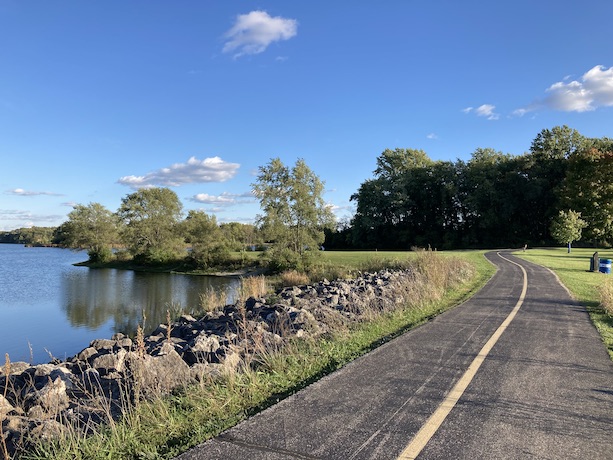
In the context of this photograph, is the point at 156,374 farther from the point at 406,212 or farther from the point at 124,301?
the point at 406,212

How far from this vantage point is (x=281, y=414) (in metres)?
4.45

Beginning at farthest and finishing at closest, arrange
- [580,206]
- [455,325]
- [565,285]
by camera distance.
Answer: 1. [580,206]
2. [565,285]
3. [455,325]

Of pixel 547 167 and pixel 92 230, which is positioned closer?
pixel 547 167

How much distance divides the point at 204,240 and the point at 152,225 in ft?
29.8

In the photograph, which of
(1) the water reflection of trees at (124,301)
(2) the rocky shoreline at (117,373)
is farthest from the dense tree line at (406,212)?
(2) the rocky shoreline at (117,373)

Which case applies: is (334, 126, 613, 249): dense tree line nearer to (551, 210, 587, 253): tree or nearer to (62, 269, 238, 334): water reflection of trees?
(551, 210, 587, 253): tree

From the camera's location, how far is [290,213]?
37406 millimetres

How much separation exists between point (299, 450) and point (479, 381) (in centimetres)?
291

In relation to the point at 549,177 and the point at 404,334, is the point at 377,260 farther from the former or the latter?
the point at 549,177

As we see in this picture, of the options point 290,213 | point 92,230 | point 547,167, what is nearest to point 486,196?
point 547,167

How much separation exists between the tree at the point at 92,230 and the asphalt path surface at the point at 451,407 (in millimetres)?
63611

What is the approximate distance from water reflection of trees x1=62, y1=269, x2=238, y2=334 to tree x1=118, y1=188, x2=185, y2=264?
50.1ft

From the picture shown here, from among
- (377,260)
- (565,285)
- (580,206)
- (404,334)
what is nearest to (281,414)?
(404,334)

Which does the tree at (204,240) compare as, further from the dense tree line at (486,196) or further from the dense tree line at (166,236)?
the dense tree line at (486,196)
